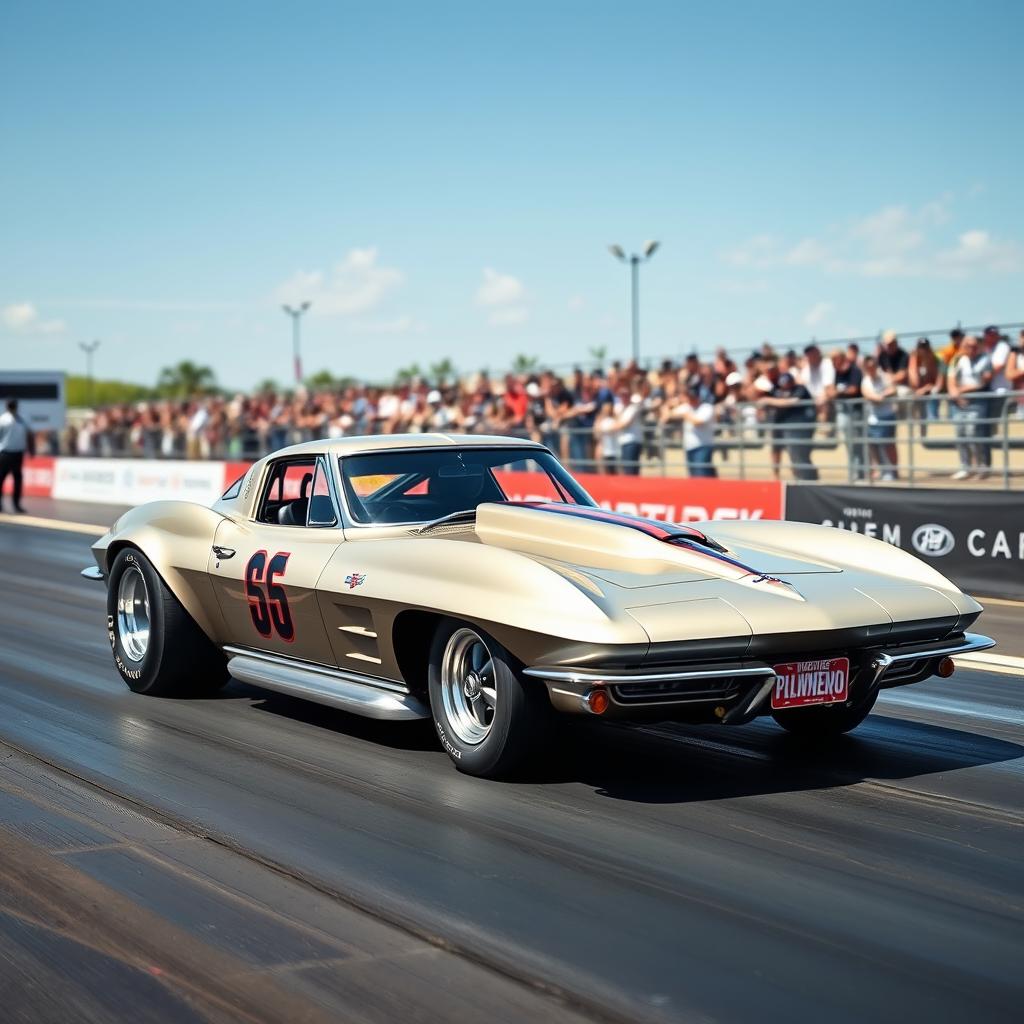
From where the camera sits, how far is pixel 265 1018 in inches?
144

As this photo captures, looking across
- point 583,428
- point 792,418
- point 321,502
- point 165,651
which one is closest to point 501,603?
point 321,502

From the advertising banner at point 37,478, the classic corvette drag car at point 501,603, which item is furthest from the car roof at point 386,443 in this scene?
the advertising banner at point 37,478

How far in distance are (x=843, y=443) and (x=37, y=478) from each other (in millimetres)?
20109

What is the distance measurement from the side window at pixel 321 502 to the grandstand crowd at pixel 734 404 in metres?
8.70

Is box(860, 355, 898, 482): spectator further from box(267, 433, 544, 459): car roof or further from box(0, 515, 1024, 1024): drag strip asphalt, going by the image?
box(267, 433, 544, 459): car roof

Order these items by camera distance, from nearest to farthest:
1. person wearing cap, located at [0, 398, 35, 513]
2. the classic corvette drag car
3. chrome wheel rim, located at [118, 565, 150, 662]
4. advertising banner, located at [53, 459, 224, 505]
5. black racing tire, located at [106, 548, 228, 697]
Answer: the classic corvette drag car, black racing tire, located at [106, 548, 228, 697], chrome wheel rim, located at [118, 565, 150, 662], person wearing cap, located at [0, 398, 35, 513], advertising banner, located at [53, 459, 224, 505]

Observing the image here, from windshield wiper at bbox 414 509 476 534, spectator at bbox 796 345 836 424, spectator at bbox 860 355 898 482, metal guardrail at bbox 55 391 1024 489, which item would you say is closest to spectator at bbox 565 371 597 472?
metal guardrail at bbox 55 391 1024 489

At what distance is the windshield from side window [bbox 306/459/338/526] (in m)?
0.10

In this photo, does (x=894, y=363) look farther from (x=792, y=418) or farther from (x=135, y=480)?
(x=135, y=480)

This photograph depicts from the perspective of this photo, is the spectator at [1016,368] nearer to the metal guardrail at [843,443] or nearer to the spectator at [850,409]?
the metal guardrail at [843,443]

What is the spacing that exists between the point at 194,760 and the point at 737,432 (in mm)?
12588

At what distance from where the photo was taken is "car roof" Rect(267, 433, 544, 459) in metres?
7.36

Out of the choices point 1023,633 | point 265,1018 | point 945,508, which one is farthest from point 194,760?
point 945,508

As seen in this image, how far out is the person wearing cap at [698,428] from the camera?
17.5 metres
